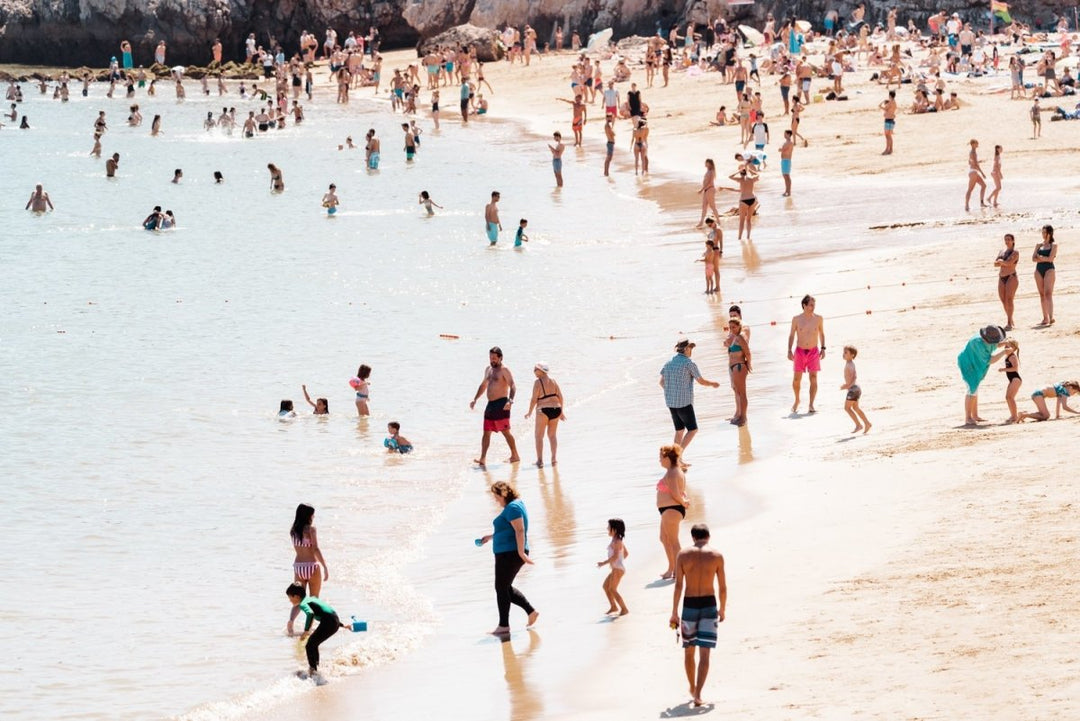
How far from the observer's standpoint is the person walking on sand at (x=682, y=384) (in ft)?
45.3

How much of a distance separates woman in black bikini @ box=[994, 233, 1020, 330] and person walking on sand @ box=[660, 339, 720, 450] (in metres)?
4.35

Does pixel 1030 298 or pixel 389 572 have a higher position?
pixel 1030 298

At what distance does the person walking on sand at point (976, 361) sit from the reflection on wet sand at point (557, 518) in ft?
11.8

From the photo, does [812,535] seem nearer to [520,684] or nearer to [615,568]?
[615,568]

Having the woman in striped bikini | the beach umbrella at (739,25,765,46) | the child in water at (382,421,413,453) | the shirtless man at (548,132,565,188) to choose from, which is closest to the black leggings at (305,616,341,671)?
the woman in striped bikini

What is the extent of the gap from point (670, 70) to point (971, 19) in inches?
394

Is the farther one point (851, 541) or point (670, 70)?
point (670, 70)

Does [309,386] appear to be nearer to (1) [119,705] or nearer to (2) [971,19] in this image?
(1) [119,705]

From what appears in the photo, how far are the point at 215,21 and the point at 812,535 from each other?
56.7m

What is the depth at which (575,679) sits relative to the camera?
9.41 meters

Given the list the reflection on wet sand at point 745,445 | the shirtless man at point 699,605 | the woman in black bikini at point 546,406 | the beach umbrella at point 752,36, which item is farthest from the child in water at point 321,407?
the beach umbrella at point 752,36

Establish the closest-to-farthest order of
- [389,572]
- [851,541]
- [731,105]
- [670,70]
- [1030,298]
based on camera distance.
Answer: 1. [851,541]
2. [389,572]
3. [1030,298]
4. [731,105]
5. [670,70]

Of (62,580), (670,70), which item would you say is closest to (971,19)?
(670,70)

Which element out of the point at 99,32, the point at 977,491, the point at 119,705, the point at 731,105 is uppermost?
the point at 99,32
